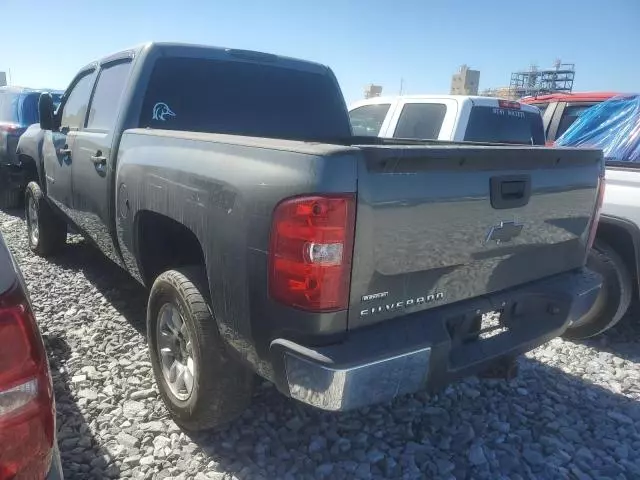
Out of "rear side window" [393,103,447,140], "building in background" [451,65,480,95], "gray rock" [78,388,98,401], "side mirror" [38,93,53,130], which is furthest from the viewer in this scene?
"building in background" [451,65,480,95]

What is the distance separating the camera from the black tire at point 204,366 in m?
2.34

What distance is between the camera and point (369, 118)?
652 cm

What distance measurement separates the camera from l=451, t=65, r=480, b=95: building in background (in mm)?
41612

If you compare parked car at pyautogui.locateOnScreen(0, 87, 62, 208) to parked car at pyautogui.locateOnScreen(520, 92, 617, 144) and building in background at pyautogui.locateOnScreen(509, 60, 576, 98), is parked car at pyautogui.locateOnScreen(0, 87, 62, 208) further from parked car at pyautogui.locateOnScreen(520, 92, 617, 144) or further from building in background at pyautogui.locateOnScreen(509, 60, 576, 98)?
building in background at pyautogui.locateOnScreen(509, 60, 576, 98)

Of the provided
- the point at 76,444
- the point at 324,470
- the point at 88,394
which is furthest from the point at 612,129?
the point at 76,444

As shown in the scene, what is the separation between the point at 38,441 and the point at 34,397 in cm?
12

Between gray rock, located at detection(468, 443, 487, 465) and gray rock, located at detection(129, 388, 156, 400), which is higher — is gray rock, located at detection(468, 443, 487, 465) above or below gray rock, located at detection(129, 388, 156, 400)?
above

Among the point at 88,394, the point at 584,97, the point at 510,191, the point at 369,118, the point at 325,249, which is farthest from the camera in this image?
the point at 369,118

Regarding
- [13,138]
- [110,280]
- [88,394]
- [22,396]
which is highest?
[22,396]

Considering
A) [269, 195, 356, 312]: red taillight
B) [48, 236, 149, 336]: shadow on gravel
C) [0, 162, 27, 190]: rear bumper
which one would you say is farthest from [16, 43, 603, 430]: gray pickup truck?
[0, 162, 27, 190]: rear bumper

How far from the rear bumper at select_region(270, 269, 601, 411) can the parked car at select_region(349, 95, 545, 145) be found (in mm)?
3115

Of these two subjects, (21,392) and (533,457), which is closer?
(21,392)

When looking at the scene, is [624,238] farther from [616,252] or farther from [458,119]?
[458,119]

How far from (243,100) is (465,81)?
137 ft
